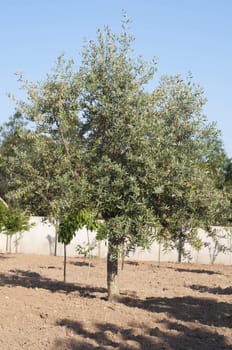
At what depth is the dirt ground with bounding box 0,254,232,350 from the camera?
8.38 m

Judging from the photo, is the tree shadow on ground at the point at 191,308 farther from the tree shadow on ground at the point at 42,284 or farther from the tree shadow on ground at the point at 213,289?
the tree shadow on ground at the point at 213,289

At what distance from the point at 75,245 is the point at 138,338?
60.6 feet

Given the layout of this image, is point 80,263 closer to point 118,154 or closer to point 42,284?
point 42,284

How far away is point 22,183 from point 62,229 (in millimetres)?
2299

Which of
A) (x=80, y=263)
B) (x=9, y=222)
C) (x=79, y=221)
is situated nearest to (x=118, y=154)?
(x=79, y=221)

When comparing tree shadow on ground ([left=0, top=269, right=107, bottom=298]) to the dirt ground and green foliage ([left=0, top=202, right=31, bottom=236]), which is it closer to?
the dirt ground

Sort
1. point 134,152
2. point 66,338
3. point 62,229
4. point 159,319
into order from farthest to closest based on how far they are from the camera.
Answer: point 62,229 < point 134,152 < point 159,319 < point 66,338

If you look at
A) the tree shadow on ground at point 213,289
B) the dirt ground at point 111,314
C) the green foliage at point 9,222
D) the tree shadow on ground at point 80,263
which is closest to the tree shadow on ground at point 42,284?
the dirt ground at point 111,314

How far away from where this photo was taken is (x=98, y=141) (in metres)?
10.9

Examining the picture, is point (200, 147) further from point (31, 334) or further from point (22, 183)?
point (31, 334)

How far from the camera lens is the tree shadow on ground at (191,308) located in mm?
10273

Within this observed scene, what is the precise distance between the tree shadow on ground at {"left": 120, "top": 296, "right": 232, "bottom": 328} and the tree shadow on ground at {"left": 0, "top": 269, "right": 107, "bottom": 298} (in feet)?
4.41

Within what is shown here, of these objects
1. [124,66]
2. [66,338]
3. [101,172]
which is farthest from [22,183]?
[66,338]

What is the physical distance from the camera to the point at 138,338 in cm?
851
